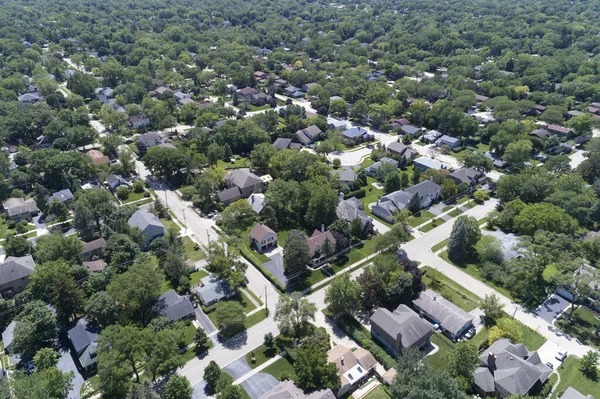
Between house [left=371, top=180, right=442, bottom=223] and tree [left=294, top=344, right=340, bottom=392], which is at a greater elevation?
tree [left=294, top=344, right=340, bottom=392]

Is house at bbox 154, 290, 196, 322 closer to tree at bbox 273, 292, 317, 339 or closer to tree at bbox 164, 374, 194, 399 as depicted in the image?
tree at bbox 164, 374, 194, 399

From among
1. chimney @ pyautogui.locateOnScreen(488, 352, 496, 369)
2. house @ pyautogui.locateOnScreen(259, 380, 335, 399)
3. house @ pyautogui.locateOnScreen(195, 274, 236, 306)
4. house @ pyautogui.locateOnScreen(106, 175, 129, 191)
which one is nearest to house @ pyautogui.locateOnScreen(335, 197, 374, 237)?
house @ pyautogui.locateOnScreen(195, 274, 236, 306)

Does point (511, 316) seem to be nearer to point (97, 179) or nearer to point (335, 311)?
point (335, 311)

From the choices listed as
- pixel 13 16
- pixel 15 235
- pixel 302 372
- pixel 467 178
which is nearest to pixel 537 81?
pixel 467 178

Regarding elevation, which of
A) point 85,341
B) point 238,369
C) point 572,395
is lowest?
point 238,369

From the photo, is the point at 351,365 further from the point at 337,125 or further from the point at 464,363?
the point at 337,125

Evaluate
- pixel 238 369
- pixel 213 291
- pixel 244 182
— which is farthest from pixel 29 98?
pixel 238 369
